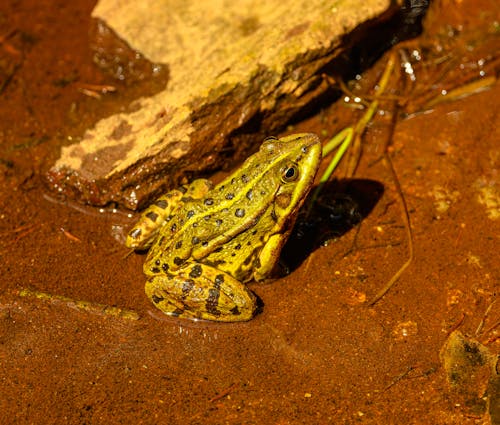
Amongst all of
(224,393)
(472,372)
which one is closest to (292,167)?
(224,393)

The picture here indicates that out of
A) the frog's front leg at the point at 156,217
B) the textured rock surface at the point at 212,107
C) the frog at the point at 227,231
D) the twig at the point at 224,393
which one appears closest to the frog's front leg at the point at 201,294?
the frog at the point at 227,231

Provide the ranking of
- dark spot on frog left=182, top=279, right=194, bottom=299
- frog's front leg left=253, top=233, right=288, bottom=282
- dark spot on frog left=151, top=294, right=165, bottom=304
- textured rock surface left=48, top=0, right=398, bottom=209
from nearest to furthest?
dark spot on frog left=182, top=279, right=194, bottom=299 < dark spot on frog left=151, top=294, right=165, bottom=304 < frog's front leg left=253, top=233, right=288, bottom=282 < textured rock surface left=48, top=0, right=398, bottom=209

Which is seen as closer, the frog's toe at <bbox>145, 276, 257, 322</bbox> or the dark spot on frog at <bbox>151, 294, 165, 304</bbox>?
the frog's toe at <bbox>145, 276, 257, 322</bbox>

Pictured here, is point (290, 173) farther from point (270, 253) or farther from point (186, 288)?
point (186, 288)

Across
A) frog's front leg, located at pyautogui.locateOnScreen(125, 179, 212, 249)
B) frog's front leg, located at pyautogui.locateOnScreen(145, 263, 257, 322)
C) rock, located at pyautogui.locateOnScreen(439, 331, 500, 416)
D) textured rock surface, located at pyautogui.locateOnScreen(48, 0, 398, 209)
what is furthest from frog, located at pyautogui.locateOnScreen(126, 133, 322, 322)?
rock, located at pyautogui.locateOnScreen(439, 331, 500, 416)

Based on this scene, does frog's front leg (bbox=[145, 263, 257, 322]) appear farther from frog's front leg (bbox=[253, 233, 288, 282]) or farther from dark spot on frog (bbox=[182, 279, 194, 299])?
frog's front leg (bbox=[253, 233, 288, 282])
